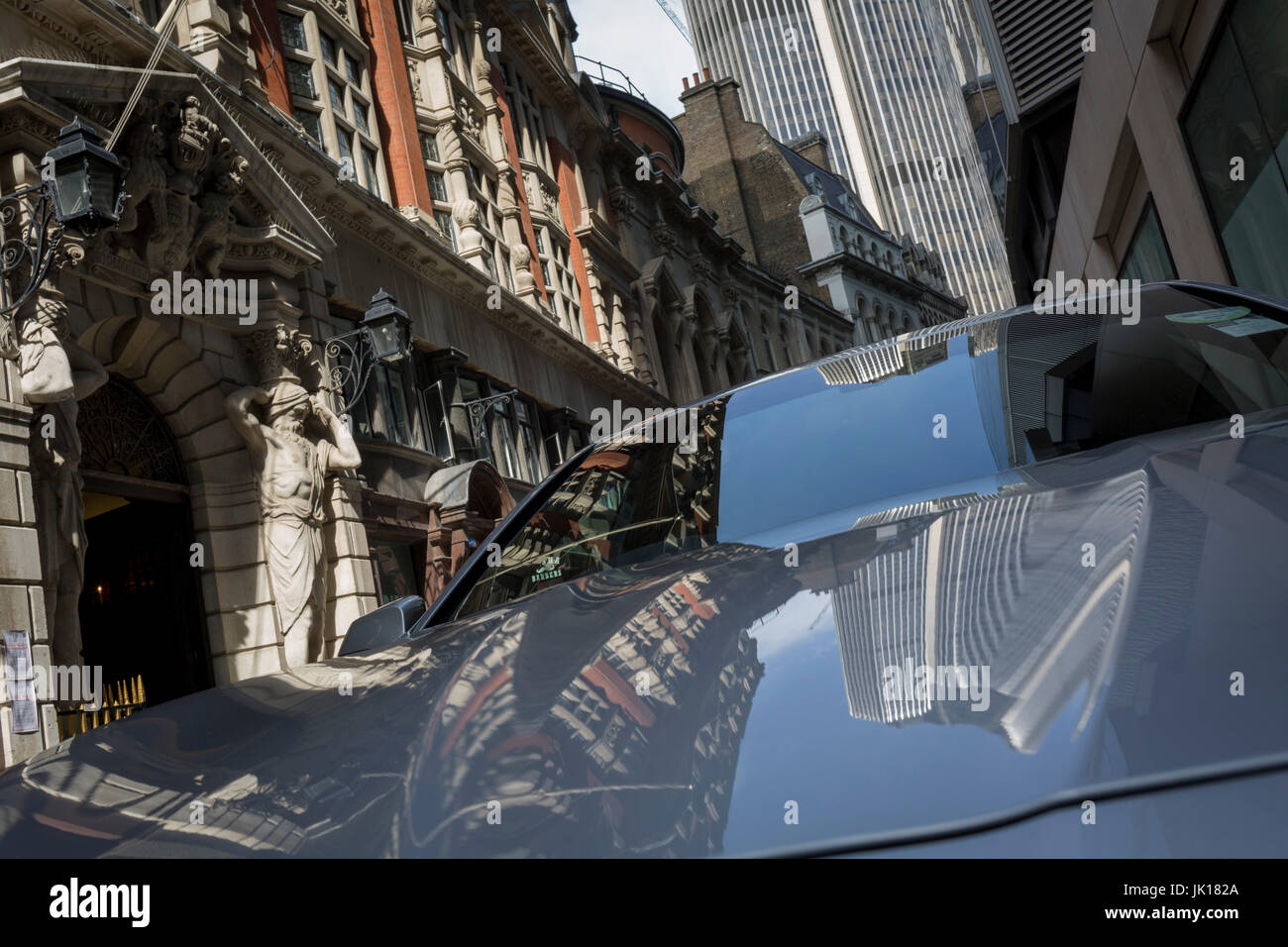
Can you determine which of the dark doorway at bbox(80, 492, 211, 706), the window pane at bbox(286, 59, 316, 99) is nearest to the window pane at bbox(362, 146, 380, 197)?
the window pane at bbox(286, 59, 316, 99)

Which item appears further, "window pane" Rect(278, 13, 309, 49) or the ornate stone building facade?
"window pane" Rect(278, 13, 309, 49)

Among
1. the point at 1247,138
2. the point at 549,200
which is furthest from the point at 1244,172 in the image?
the point at 549,200

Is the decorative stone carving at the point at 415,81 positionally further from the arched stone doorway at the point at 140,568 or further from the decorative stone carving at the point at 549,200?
the arched stone doorway at the point at 140,568

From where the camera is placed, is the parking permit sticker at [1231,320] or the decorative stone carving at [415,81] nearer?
the parking permit sticker at [1231,320]

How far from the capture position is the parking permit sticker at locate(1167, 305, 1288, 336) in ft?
7.28

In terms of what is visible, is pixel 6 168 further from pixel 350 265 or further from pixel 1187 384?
pixel 1187 384

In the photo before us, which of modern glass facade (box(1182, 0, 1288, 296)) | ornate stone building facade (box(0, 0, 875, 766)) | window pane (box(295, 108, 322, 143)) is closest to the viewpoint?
modern glass facade (box(1182, 0, 1288, 296))

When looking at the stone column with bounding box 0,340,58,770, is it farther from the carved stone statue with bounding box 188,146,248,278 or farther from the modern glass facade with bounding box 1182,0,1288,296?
the modern glass facade with bounding box 1182,0,1288,296

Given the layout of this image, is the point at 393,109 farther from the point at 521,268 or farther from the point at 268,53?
the point at 521,268

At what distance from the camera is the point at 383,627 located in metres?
2.15

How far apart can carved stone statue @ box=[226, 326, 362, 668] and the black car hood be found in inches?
347

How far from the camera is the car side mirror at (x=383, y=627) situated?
6.86 feet

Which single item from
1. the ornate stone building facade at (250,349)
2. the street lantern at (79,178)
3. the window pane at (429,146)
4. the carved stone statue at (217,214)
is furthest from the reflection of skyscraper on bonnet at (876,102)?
the street lantern at (79,178)

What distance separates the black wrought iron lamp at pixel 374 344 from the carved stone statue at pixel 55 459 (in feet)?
13.7
